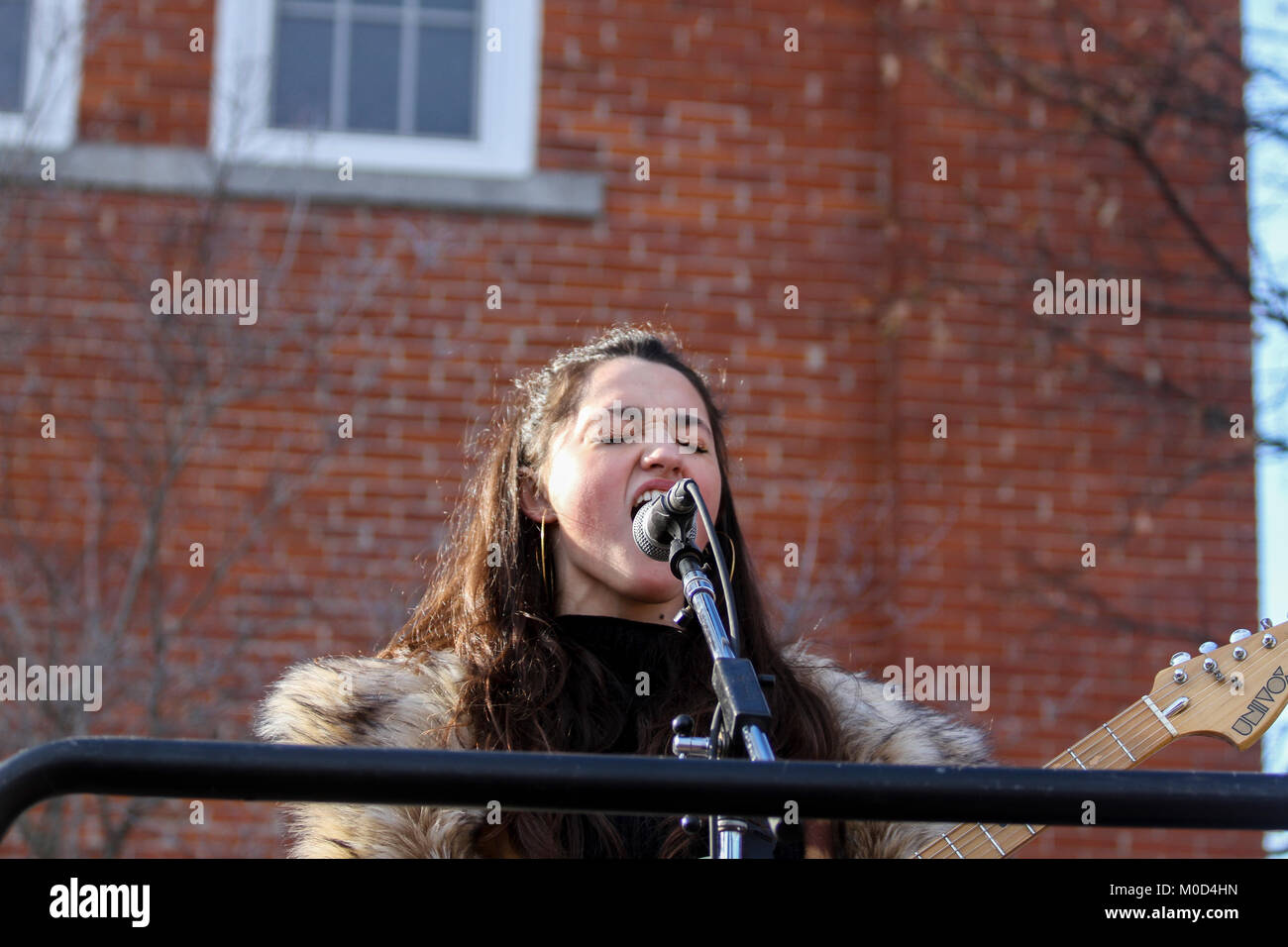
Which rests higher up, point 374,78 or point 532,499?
point 374,78

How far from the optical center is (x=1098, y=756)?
8.83ft

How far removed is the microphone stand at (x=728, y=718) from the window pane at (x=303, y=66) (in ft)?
15.1

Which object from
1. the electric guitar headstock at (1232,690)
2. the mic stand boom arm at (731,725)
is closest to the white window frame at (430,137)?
the electric guitar headstock at (1232,690)

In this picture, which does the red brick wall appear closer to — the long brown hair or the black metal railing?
the long brown hair

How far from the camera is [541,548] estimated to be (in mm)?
3094

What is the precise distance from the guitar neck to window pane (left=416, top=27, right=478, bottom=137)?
454 centimetres

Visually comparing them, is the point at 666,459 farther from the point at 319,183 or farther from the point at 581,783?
the point at 319,183

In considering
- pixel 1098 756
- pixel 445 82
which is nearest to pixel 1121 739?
pixel 1098 756

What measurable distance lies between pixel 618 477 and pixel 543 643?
0.33m

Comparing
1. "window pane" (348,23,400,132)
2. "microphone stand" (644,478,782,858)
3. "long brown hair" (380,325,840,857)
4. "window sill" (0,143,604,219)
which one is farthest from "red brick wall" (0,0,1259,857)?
"microphone stand" (644,478,782,858)

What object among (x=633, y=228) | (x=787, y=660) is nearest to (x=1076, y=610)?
(x=633, y=228)
